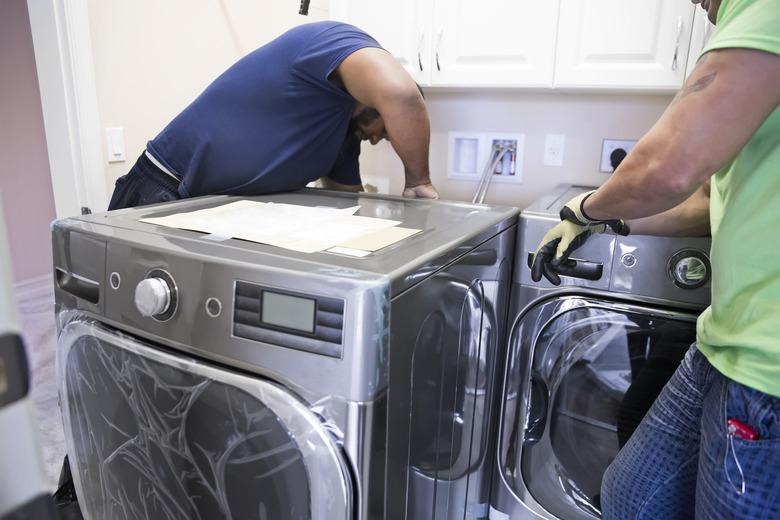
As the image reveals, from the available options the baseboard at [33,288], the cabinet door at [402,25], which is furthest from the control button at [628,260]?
the baseboard at [33,288]

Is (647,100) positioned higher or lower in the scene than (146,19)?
lower

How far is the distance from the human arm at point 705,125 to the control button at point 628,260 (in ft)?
0.97

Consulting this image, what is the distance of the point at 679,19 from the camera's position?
130 cm

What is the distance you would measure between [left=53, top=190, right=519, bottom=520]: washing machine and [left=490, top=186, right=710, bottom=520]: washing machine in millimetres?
162

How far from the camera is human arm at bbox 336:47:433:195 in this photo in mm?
1107

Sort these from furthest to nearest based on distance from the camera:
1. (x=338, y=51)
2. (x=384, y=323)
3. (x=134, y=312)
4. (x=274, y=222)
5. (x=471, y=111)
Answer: (x=471, y=111) → (x=338, y=51) → (x=274, y=222) → (x=134, y=312) → (x=384, y=323)

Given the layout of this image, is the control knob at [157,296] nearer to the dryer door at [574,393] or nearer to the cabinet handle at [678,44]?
the dryer door at [574,393]

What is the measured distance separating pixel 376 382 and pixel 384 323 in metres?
0.07

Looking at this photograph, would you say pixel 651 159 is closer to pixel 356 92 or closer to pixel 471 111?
pixel 356 92

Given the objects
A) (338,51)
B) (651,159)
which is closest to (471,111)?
(338,51)

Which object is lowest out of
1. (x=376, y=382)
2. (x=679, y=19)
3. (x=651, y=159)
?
(x=376, y=382)

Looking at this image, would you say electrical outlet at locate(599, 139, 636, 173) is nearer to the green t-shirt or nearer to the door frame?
the green t-shirt

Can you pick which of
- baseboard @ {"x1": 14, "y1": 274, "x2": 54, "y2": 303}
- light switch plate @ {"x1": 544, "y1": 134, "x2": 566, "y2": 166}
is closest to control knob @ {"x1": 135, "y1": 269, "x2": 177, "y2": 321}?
light switch plate @ {"x1": 544, "y1": 134, "x2": 566, "y2": 166}

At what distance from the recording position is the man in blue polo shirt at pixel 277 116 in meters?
1.13
